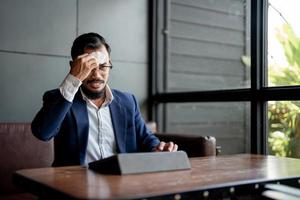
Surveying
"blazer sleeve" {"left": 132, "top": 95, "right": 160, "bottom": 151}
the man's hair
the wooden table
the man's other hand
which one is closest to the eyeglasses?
the man's hair

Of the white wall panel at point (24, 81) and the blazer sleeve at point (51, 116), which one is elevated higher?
the white wall panel at point (24, 81)

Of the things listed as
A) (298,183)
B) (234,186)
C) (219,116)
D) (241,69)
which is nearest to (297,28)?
(241,69)

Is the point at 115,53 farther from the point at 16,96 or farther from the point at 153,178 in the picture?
the point at 153,178

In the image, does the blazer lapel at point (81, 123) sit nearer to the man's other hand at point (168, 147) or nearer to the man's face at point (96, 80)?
the man's face at point (96, 80)

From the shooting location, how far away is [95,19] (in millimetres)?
3346

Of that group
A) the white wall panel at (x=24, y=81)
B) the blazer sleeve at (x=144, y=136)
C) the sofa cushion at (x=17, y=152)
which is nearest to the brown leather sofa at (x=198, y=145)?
the blazer sleeve at (x=144, y=136)

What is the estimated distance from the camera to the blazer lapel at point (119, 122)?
1.94 metres

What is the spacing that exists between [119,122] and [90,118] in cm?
16

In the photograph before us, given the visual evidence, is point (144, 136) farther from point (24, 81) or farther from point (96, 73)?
point (24, 81)

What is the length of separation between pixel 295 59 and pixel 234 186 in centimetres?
162

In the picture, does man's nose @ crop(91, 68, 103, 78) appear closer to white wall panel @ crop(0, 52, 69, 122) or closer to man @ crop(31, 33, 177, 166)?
man @ crop(31, 33, 177, 166)

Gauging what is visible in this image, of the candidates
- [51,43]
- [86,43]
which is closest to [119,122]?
[86,43]

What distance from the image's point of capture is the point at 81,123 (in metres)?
1.85

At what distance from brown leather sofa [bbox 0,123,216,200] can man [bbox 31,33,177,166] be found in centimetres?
59
